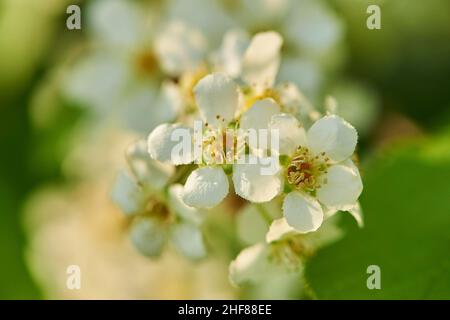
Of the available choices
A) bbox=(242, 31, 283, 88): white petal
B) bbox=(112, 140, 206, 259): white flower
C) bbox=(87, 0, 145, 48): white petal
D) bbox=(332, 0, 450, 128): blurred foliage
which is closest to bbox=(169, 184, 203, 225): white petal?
bbox=(112, 140, 206, 259): white flower

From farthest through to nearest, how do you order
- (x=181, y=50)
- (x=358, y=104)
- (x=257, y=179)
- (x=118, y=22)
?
(x=358, y=104) → (x=118, y=22) → (x=181, y=50) → (x=257, y=179)

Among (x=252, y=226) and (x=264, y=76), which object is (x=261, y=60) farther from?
(x=252, y=226)

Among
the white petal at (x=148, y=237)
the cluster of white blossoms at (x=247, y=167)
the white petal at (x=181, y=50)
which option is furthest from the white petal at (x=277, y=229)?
the white petal at (x=181, y=50)

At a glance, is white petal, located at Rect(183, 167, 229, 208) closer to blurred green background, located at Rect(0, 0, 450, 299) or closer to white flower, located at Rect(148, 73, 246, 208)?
white flower, located at Rect(148, 73, 246, 208)

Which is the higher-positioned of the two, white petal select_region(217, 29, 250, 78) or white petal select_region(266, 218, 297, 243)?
white petal select_region(217, 29, 250, 78)

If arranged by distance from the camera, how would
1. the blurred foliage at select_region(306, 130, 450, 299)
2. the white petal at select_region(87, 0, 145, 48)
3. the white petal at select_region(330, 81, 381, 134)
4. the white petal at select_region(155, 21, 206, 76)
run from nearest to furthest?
the blurred foliage at select_region(306, 130, 450, 299) → the white petal at select_region(155, 21, 206, 76) → the white petal at select_region(87, 0, 145, 48) → the white petal at select_region(330, 81, 381, 134)

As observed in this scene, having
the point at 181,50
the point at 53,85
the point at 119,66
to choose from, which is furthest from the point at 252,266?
the point at 53,85
